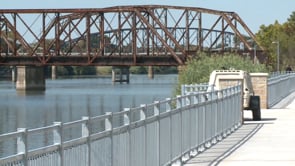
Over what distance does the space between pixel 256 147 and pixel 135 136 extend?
8.70 meters

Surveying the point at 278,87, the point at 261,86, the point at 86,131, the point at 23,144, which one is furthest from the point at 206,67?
the point at 23,144

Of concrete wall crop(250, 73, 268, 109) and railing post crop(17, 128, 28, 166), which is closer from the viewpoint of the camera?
railing post crop(17, 128, 28, 166)

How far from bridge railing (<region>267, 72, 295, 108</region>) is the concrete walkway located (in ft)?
37.3

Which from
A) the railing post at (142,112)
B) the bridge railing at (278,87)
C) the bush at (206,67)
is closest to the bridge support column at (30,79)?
the bridge railing at (278,87)

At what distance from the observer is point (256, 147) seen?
22641mm

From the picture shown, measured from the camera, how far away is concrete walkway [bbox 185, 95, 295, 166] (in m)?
19.4

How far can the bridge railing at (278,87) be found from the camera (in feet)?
148

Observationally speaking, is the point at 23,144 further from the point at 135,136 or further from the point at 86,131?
the point at 135,136

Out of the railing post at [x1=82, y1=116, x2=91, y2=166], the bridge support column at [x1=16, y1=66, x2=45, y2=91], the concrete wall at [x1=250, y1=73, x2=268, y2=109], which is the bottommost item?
the bridge support column at [x1=16, y1=66, x2=45, y2=91]

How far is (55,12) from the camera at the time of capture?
175 m

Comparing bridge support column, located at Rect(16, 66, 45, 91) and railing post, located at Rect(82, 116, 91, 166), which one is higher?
railing post, located at Rect(82, 116, 91, 166)

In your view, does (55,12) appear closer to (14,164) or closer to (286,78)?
→ (286,78)

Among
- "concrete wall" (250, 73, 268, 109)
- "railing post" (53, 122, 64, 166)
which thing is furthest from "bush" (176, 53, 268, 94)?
"railing post" (53, 122, 64, 166)

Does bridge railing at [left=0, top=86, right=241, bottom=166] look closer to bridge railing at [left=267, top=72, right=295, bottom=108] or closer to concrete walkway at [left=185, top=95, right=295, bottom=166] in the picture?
concrete walkway at [left=185, top=95, right=295, bottom=166]
